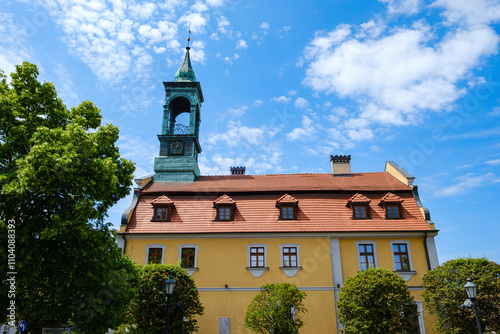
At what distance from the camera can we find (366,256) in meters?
22.4

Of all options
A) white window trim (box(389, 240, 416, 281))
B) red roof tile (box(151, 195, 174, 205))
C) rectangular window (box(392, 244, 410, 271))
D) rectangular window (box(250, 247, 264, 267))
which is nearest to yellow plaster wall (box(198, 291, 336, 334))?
rectangular window (box(250, 247, 264, 267))

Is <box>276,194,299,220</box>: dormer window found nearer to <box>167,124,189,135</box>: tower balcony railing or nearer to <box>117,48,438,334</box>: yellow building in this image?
Answer: <box>117,48,438,334</box>: yellow building

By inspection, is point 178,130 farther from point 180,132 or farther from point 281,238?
point 281,238

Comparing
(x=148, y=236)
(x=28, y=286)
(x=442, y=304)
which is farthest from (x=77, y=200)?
(x=442, y=304)

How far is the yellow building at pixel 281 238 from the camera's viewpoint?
21500mm

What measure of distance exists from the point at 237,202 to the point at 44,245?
1401 centimetres

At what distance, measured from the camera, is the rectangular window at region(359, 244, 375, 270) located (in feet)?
72.9

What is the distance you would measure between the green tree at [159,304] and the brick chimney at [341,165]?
15.5 m

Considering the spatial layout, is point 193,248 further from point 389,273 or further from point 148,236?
point 389,273

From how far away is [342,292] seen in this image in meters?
18.6

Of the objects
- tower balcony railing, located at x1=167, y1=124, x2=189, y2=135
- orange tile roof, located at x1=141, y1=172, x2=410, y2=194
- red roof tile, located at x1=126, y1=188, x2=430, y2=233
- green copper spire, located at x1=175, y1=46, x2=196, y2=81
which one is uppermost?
green copper spire, located at x1=175, y1=46, x2=196, y2=81

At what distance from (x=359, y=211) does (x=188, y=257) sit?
11.6 m

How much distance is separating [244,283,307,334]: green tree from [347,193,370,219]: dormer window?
7902mm

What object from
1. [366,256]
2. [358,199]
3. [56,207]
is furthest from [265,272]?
[56,207]
